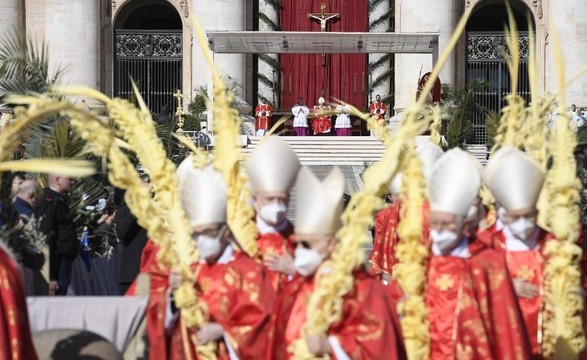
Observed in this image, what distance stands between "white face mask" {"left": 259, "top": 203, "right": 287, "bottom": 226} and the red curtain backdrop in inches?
1076

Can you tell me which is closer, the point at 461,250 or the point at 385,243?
the point at 461,250

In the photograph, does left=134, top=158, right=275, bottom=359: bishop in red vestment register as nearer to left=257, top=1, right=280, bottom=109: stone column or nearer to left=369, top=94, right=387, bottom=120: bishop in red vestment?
left=369, top=94, right=387, bottom=120: bishop in red vestment

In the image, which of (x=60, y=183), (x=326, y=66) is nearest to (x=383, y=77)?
(x=326, y=66)

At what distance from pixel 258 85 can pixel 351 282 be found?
28790 mm

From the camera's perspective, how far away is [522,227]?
7.63m

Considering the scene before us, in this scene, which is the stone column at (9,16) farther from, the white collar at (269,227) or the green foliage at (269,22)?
the white collar at (269,227)

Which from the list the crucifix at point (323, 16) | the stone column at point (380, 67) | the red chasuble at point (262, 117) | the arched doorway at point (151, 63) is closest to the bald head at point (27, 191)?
the red chasuble at point (262, 117)

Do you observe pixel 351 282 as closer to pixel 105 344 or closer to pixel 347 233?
pixel 347 233

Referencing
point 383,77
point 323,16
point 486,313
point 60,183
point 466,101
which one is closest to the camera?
point 486,313

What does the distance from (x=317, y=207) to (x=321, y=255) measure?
0.23 m

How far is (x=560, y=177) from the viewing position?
819 centimetres

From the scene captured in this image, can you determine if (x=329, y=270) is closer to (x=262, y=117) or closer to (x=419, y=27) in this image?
(x=262, y=117)

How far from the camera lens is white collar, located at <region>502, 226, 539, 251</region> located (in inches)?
311

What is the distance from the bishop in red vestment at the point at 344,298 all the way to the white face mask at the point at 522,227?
1.45 metres
